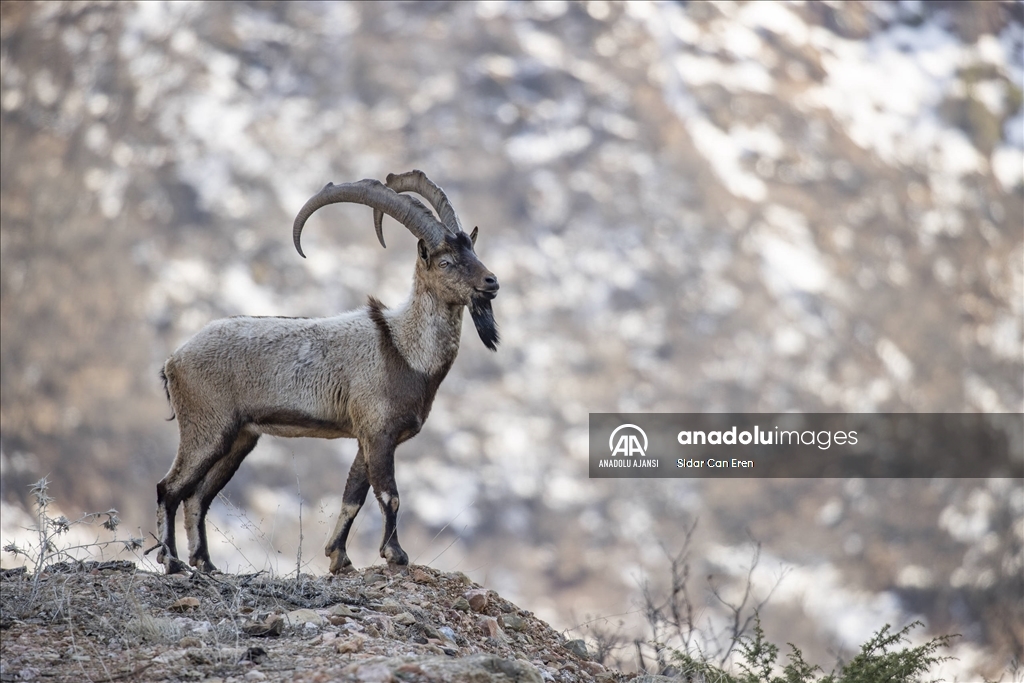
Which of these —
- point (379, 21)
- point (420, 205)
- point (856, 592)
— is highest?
point (379, 21)

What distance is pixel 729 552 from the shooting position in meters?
35.5

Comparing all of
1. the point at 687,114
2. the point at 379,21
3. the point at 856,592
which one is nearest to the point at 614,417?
the point at 856,592

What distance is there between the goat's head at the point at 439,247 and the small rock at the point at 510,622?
2028 mm

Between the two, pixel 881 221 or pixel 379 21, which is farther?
pixel 379 21

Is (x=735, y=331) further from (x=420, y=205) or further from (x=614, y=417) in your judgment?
(x=420, y=205)

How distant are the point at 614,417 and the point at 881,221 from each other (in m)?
16.8

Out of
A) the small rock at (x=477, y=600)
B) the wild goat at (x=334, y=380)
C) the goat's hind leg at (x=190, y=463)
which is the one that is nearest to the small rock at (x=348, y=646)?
the small rock at (x=477, y=600)

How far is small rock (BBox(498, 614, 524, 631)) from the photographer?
6.89 metres

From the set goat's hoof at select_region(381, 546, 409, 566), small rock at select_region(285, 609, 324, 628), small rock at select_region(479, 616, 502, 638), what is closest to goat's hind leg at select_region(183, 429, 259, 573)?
goat's hoof at select_region(381, 546, 409, 566)

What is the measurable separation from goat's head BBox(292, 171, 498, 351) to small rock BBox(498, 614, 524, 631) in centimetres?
203

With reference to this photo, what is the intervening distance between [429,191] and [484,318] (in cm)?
113

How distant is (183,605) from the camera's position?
6.09 m

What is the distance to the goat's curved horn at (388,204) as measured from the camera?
8.12 m

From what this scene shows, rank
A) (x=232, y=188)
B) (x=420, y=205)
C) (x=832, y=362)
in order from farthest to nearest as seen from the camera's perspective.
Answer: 1. (x=232, y=188)
2. (x=832, y=362)
3. (x=420, y=205)
